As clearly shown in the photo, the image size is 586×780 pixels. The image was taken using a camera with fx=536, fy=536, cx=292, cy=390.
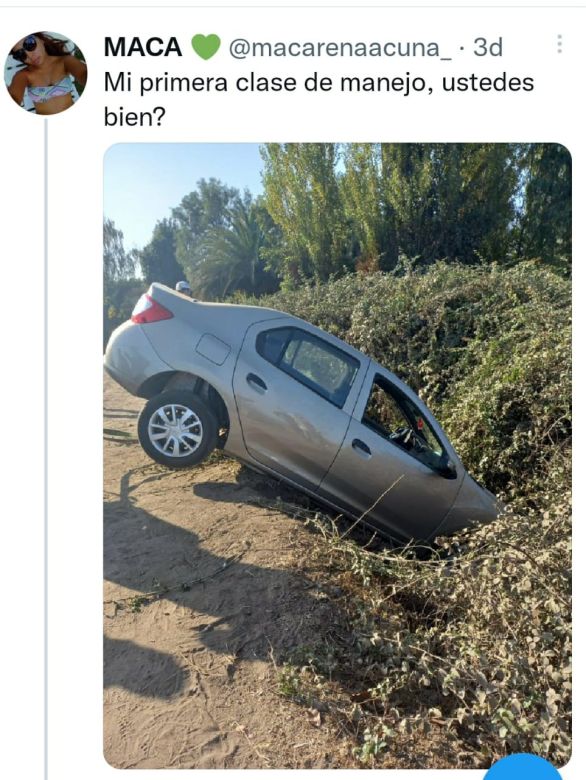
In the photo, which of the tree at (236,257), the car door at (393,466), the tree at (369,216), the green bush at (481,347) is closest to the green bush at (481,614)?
the green bush at (481,347)

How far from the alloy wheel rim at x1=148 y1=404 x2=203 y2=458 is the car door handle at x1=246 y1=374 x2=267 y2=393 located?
49cm

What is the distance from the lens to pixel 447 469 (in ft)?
14.2

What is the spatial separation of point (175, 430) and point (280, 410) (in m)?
0.83

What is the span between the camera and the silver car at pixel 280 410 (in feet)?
13.5

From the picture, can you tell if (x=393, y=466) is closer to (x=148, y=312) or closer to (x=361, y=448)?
(x=361, y=448)

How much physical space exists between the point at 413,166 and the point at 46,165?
4947mm

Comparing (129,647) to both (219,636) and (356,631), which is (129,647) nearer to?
(219,636)

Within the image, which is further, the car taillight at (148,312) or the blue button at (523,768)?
the car taillight at (148,312)

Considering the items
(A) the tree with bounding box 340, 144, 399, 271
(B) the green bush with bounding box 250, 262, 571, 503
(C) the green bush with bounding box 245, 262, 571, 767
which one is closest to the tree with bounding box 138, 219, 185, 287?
(A) the tree with bounding box 340, 144, 399, 271
